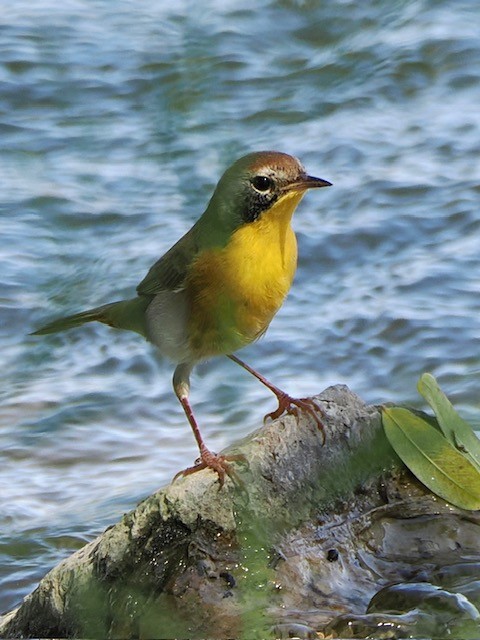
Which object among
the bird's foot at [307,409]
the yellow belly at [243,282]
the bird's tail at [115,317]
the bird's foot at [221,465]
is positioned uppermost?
the bird's tail at [115,317]

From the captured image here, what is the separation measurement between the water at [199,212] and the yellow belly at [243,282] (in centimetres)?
33

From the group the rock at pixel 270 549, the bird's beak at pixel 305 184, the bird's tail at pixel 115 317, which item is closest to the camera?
the rock at pixel 270 549

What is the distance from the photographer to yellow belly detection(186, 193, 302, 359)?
541 cm

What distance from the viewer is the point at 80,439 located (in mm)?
7434

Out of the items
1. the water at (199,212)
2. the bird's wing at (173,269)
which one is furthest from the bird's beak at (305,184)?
→ the bird's wing at (173,269)

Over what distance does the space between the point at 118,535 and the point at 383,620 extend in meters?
0.86

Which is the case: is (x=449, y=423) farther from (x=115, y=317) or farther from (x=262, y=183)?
(x=115, y=317)

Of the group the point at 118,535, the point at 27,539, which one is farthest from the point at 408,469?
the point at 27,539

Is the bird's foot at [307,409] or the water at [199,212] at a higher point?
the water at [199,212]

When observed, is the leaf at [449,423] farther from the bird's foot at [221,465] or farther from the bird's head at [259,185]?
the bird's head at [259,185]

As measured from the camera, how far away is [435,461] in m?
4.86

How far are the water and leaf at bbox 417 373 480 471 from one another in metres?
1.13

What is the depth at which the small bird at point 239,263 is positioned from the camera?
17.8 feet

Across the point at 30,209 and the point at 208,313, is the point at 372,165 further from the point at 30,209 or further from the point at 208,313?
the point at 208,313
